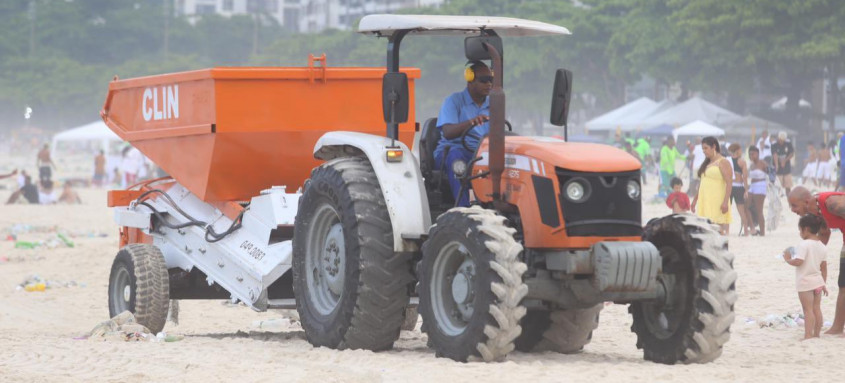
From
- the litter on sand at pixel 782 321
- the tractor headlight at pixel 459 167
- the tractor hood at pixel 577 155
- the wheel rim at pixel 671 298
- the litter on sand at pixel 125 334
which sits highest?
the tractor hood at pixel 577 155

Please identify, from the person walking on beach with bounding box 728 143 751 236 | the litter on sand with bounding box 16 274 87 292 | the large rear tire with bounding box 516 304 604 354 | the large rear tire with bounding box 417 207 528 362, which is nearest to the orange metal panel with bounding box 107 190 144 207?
the litter on sand with bounding box 16 274 87 292

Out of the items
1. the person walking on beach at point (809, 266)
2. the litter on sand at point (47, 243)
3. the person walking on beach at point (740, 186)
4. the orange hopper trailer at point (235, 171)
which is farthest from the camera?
the litter on sand at point (47, 243)

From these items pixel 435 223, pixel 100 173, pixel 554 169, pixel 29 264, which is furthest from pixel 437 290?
pixel 100 173

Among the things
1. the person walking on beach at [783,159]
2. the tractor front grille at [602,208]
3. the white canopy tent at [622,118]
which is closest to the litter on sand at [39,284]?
the tractor front grille at [602,208]

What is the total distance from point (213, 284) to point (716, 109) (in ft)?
137

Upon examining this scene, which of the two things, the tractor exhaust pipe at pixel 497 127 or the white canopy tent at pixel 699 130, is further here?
the white canopy tent at pixel 699 130

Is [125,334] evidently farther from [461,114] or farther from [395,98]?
[461,114]

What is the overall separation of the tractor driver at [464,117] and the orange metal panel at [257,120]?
8.07 feet

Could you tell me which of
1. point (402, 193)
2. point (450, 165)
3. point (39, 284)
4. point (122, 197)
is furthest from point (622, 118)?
point (402, 193)

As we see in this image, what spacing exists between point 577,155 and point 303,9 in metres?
142

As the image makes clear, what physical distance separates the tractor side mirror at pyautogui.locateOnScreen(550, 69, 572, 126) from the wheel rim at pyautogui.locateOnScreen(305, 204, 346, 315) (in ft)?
5.12

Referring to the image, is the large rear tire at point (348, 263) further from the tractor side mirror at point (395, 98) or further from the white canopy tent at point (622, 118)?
the white canopy tent at point (622, 118)

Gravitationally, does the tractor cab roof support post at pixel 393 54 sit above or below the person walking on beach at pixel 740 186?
above

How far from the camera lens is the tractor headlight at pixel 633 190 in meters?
8.07
